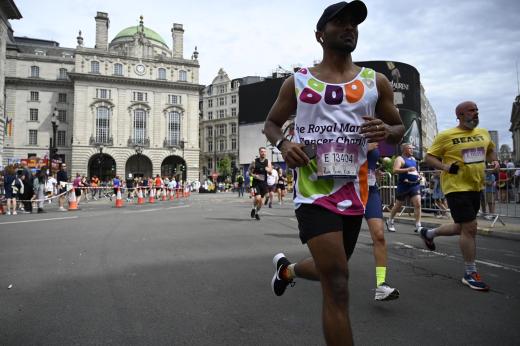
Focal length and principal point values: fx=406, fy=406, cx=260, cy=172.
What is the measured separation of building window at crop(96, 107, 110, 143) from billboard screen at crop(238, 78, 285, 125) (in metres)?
20.2

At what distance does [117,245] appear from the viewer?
669 cm

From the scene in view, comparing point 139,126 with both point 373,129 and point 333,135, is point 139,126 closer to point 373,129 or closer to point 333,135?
point 333,135

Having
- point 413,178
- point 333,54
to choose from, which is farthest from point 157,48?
point 333,54

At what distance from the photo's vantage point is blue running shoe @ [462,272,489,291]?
400 centimetres

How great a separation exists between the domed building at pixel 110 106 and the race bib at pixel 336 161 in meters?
60.9

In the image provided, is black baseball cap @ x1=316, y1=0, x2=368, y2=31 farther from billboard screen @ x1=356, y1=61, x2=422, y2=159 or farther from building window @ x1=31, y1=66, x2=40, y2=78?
building window @ x1=31, y1=66, x2=40, y2=78

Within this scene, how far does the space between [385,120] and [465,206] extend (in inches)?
91.3

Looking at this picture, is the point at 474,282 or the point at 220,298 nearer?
the point at 220,298

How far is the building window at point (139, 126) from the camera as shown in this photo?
205ft

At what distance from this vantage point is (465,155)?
4.56 m

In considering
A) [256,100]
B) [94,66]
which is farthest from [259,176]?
[94,66]

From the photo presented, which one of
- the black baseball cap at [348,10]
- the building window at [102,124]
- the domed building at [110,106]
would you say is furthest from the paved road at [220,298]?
the building window at [102,124]


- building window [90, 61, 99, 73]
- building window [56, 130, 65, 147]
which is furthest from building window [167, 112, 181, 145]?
building window [56, 130, 65, 147]

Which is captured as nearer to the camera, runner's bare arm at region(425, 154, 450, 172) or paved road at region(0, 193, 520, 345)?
paved road at region(0, 193, 520, 345)
